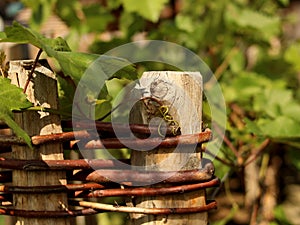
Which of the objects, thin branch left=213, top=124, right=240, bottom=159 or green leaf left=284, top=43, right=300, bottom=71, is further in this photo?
green leaf left=284, top=43, right=300, bottom=71

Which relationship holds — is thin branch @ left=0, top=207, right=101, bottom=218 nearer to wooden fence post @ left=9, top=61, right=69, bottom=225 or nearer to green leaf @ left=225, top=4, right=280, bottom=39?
wooden fence post @ left=9, top=61, right=69, bottom=225

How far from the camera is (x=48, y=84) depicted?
106 centimetres

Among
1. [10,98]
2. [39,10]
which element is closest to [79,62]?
[10,98]

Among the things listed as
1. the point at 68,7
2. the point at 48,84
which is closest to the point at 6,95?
the point at 48,84

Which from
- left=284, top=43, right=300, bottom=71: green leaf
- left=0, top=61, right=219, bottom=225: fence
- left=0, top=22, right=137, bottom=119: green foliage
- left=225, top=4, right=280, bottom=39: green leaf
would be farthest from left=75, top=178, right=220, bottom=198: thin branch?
left=284, top=43, right=300, bottom=71: green leaf

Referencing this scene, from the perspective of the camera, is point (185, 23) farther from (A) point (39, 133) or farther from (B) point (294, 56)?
(A) point (39, 133)

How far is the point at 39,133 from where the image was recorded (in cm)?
106

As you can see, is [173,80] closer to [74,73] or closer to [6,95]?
[74,73]

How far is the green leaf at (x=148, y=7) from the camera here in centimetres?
200

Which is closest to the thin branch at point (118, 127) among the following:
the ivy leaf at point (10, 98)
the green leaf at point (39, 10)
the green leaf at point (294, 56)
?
the ivy leaf at point (10, 98)

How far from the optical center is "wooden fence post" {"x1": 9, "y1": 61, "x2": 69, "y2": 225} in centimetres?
106

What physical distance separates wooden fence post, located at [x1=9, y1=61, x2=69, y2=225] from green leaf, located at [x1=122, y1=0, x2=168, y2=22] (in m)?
0.97

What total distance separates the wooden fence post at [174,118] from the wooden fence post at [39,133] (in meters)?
0.14

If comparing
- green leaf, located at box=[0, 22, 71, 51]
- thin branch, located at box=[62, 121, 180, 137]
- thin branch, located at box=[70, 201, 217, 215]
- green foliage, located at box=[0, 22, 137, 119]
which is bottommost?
thin branch, located at box=[70, 201, 217, 215]
